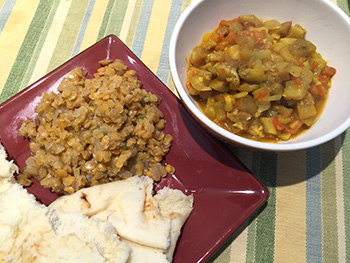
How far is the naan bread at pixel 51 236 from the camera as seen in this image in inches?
73.1

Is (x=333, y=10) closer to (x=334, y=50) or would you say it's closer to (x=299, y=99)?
(x=334, y=50)

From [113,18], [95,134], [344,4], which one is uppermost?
[113,18]

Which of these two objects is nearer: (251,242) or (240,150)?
(251,242)

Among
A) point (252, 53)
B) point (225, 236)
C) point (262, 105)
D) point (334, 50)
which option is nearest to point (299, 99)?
point (262, 105)

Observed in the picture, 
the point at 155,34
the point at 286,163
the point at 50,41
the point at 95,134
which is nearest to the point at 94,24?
the point at 50,41

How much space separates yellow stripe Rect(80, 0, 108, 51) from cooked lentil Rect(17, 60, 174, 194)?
684 millimetres

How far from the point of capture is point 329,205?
7.86 ft

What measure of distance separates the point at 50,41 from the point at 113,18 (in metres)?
0.63

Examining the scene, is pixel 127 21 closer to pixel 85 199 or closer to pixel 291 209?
pixel 85 199

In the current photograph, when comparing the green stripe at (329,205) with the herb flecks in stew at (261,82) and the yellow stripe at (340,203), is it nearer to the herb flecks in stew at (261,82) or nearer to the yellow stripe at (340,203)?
the yellow stripe at (340,203)

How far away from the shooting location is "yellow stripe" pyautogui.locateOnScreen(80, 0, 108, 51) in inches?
118

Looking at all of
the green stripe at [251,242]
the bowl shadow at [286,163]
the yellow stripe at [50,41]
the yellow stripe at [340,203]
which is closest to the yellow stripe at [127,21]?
the yellow stripe at [50,41]

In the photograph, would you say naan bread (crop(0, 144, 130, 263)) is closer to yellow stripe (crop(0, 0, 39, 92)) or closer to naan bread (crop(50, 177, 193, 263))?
naan bread (crop(50, 177, 193, 263))

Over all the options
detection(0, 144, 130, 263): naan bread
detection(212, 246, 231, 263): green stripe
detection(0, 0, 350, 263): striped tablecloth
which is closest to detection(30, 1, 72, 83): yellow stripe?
detection(0, 0, 350, 263): striped tablecloth
